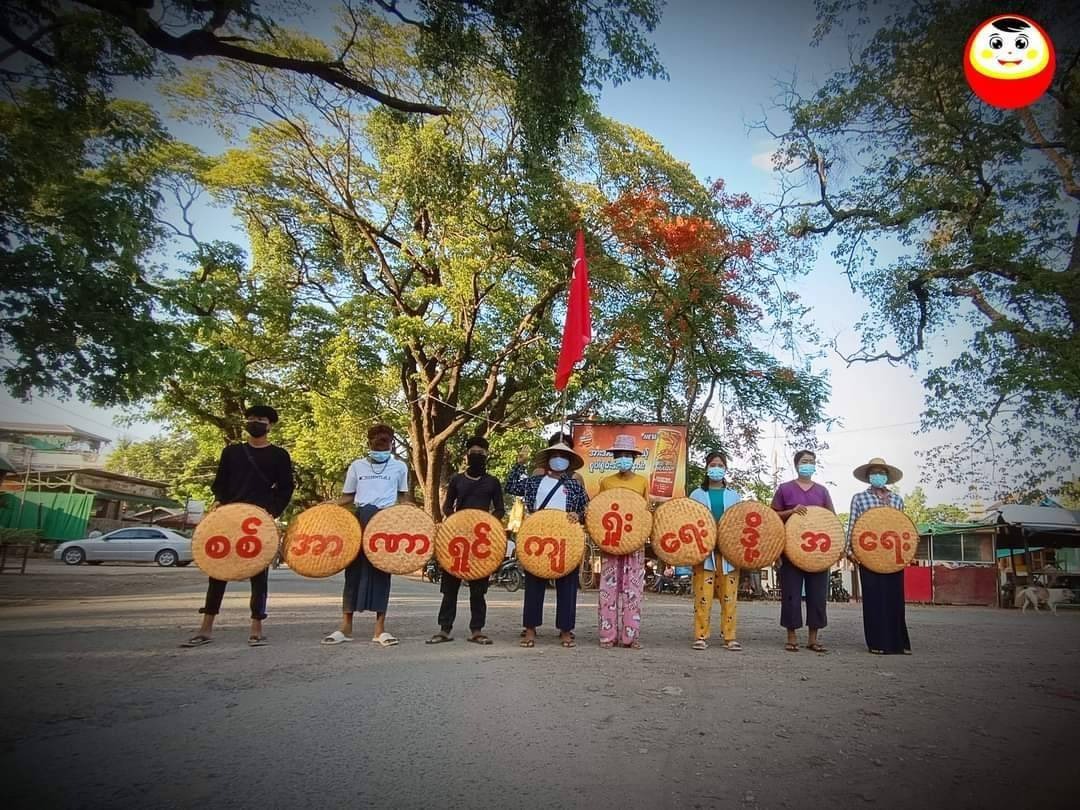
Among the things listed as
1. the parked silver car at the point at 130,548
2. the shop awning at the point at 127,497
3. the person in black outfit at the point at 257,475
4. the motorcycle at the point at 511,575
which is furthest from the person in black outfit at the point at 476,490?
the shop awning at the point at 127,497

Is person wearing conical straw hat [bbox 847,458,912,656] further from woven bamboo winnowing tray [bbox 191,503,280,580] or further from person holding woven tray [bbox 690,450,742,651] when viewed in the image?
woven bamboo winnowing tray [bbox 191,503,280,580]

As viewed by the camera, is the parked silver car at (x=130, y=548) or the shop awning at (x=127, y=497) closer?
the parked silver car at (x=130, y=548)

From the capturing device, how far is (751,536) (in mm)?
6285

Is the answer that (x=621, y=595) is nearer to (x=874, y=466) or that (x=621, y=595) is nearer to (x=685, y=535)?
(x=685, y=535)

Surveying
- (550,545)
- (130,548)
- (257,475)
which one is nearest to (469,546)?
(550,545)

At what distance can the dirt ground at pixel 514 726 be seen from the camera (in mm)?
2520

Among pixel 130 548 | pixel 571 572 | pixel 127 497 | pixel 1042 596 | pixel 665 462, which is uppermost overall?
pixel 665 462

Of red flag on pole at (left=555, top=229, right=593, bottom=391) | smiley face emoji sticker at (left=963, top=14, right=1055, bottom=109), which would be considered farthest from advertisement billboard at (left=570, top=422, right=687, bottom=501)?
smiley face emoji sticker at (left=963, top=14, right=1055, bottom=109)

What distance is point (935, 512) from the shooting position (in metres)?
57.7

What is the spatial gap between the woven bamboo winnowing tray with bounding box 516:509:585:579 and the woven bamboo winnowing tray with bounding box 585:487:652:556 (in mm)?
167

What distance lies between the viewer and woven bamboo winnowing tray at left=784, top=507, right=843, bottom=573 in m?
6.32

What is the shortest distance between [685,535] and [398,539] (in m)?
2.71

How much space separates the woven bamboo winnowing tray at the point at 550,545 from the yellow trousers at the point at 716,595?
1268 millimetres

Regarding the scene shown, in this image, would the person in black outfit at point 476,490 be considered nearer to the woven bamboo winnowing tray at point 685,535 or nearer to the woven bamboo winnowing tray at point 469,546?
the woven bamboo winnowing tray at point 469,546
